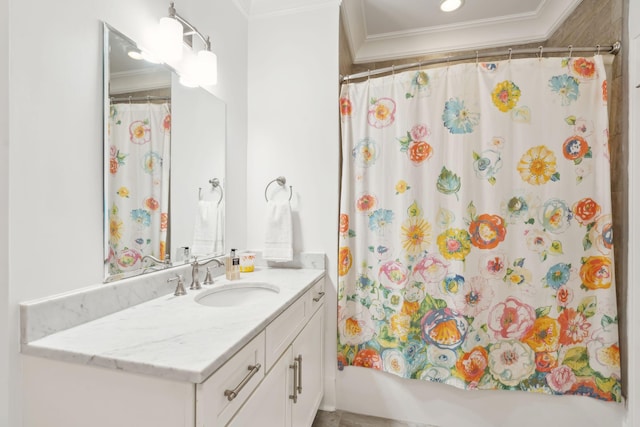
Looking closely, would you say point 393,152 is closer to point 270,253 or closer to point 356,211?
point 356,211

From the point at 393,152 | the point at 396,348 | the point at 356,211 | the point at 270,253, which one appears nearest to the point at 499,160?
the point at 393,152

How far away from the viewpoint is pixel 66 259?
89 centimetres

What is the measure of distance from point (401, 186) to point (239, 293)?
41.3 inches

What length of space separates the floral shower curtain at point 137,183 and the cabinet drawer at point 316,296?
2.40 ft

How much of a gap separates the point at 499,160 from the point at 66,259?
74.5 inches

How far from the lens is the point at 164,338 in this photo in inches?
31.3

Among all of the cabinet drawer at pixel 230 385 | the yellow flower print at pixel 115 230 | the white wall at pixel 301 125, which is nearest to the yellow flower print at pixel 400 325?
the white wall at pixel 301 125

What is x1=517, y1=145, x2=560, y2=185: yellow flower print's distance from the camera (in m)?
1.51

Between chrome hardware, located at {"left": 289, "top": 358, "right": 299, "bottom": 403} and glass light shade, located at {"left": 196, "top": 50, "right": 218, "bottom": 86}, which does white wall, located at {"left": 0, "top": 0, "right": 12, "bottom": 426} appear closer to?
glass light shade, located at {"left": 196, "top": 50, "right": 218, "bottom": 86}

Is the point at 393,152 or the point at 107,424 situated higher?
the point at 393,152

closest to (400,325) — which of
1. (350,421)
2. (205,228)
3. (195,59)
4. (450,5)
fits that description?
(350,421)

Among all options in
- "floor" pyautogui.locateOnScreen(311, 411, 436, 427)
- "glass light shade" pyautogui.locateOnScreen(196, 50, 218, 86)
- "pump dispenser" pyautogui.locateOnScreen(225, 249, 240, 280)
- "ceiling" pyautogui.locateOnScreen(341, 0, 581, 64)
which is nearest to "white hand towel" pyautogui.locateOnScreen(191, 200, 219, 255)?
"pump dispenser" pyautogui.locateOnScreen(225, 249, 240, 280)

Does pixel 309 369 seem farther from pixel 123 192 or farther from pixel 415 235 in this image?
pixel 123 192

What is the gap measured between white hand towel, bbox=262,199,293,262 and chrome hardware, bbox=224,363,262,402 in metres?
0.85
